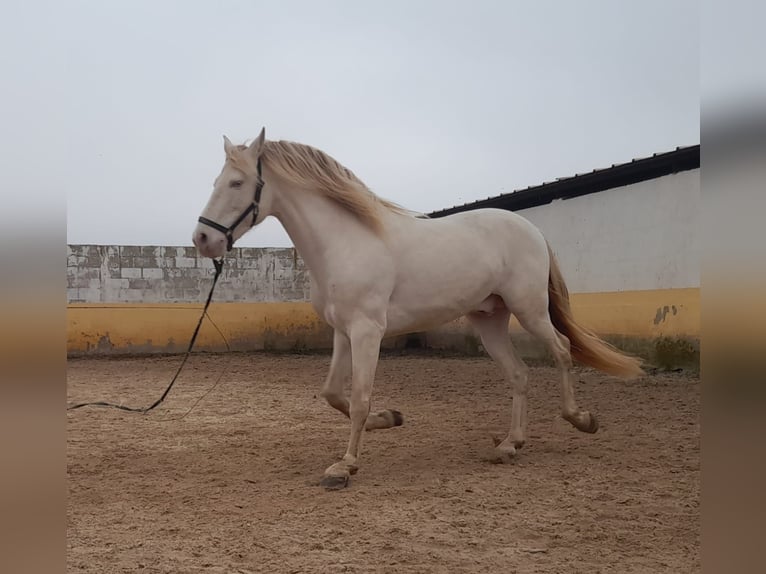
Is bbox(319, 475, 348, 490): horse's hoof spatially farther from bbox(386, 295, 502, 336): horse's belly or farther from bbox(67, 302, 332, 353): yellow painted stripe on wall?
bbox(67, 302, 332, 353): yellow painted stripe on wall

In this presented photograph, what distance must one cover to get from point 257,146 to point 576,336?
2211 millimetres

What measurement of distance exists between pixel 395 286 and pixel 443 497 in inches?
41.1

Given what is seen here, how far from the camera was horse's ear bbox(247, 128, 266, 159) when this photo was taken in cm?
300

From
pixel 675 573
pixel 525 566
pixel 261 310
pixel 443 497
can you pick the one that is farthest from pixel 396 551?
pixel 261 310

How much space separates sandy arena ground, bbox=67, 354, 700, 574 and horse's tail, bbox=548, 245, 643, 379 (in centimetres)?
45

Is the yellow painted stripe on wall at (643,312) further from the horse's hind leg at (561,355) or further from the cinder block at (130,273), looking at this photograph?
the cinder block at (130,273)

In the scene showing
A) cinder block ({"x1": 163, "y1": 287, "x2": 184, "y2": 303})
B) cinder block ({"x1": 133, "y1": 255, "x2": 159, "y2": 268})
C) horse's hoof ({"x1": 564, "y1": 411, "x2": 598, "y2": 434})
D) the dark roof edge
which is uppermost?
the dark roof edge

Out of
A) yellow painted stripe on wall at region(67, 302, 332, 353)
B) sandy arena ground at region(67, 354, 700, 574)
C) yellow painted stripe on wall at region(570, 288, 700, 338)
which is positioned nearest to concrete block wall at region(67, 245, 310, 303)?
yellow painted stripe on wall at region(67, 302, 332, 353)

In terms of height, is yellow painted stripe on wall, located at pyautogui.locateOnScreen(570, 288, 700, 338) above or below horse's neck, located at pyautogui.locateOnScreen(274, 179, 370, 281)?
below

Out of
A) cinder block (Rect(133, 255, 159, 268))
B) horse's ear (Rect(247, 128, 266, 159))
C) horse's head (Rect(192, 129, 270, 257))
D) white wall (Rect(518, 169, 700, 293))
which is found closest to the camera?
horse's head (Rect(192, 129, 270, 257))

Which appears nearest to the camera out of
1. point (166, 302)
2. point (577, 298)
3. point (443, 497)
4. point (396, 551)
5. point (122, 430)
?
→ point (396, 551)

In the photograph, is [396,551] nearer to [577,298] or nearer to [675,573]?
[675,573]

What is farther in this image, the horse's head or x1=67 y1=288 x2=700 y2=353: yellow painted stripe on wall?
x1=67 y1=288 x2=700 y2=353: yellow painted stripe on wall

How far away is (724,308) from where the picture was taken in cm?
48
